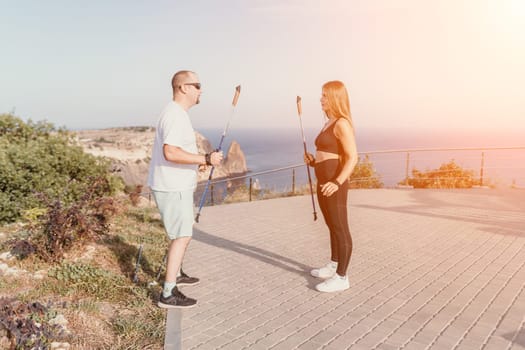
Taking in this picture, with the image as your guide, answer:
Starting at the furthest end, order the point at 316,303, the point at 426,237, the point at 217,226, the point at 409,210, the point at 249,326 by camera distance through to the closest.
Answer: the point at 409,210, the point at 217,226, the point at 426,237, the point at 316,303, the point at 249,326

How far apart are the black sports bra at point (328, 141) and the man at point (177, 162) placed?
1.08m

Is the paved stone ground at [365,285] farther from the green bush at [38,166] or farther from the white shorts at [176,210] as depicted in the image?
the green bush at [38,166]

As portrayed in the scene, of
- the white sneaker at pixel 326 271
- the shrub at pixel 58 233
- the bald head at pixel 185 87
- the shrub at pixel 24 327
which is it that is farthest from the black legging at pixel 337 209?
the shrub at pixel 58 233

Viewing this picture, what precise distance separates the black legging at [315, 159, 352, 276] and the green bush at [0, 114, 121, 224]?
4.14 m

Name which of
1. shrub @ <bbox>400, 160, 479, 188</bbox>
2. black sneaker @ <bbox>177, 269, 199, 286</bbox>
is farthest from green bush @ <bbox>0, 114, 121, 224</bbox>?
shrub @ <bbox>400, 160, 479, 188</bbox>

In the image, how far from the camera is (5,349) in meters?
3.18

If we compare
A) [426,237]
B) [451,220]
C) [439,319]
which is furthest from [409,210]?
[439,319]

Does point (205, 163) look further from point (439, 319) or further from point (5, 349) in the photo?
point (439, 319)

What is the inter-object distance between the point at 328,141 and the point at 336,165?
245mm

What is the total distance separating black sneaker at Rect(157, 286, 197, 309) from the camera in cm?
409

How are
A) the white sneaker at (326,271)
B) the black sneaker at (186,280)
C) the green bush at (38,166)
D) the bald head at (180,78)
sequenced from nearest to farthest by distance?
the bald head at (180,78) → the black sneaker at (186,280) → the white sneaker at (326,271) → the green bush at (38,166)

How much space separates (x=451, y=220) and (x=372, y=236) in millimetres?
2023

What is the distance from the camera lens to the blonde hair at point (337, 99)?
429cm

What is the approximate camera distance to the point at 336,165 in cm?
445
